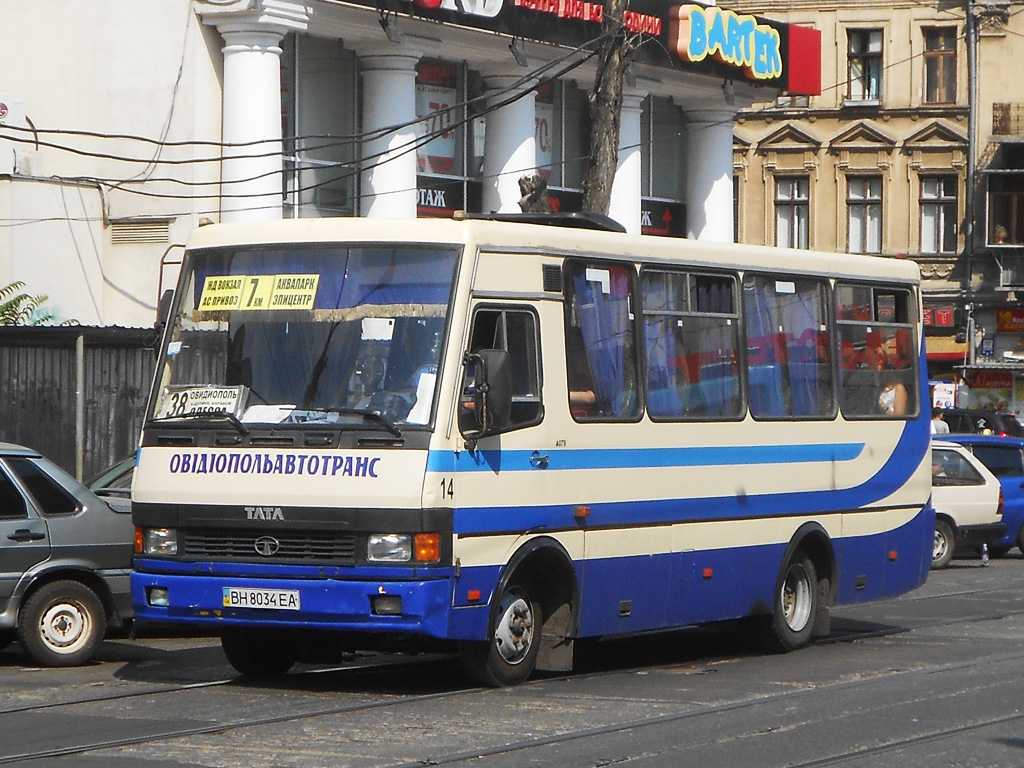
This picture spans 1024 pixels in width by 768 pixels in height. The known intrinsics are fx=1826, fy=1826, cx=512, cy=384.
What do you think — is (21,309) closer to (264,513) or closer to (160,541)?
(160,541)

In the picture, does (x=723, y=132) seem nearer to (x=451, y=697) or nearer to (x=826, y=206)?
(x=826, y=206)

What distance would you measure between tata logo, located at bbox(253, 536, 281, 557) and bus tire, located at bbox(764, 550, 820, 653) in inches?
172

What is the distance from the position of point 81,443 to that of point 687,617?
9531 mm

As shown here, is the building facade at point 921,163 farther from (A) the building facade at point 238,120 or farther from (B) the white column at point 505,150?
(A) the building facade at point 238,120

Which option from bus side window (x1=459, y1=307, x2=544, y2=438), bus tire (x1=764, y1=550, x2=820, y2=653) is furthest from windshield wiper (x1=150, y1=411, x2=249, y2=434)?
bus tire (x1=764, y1=550, x2=820, y2=653)

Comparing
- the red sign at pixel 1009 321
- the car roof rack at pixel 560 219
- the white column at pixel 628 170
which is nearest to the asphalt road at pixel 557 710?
Result: the car roof rack at pixel 560 219

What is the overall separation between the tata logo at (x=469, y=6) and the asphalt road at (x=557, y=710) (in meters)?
14.6

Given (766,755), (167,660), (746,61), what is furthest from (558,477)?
(746,61)

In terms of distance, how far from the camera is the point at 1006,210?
48312mm

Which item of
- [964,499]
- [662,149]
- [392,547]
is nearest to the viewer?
[392,547]

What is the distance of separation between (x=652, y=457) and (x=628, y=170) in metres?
21.3

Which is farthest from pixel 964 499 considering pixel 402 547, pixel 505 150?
pixel 402 547

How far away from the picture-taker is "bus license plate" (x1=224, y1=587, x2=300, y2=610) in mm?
10156

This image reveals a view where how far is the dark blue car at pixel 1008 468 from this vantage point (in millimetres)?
25234
